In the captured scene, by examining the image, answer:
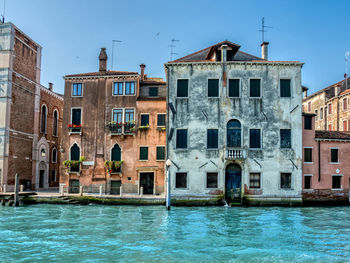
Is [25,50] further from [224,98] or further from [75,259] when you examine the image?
[75,259]

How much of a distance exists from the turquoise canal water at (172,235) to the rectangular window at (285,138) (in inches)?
193

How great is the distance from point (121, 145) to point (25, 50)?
1140cm

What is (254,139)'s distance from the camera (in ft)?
72.8

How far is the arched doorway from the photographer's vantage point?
22.1m

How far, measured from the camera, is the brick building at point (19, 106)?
1000 inches

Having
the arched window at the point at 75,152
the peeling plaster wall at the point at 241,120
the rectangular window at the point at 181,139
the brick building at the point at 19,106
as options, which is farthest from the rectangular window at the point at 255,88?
the brick building at the point at 19,106

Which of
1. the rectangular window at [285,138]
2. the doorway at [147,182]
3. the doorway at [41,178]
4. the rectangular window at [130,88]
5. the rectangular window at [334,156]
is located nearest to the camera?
the rectangular window at [285,138]

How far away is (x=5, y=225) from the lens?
14109 mm

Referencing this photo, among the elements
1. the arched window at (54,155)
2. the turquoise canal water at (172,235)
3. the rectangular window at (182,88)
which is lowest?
the turquoise canal water at (172,235)

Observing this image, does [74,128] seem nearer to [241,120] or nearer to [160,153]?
[160,153]

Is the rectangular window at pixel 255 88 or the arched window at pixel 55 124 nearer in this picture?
the rectangular window at pixel 255 88

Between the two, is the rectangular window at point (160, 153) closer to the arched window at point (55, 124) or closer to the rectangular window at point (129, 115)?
the rectangular window at point (129, 115)

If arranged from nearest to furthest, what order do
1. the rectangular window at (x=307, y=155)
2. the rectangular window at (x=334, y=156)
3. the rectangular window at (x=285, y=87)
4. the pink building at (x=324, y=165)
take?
the rectangular window at (x=285, y=87) → the pink building at (x=324, y=165) → the rectangular window at (x=307, y=155) → the rectangular window at (x=334, y=156)

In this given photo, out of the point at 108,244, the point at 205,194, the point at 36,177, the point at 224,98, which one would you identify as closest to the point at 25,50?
the point at 36,177
